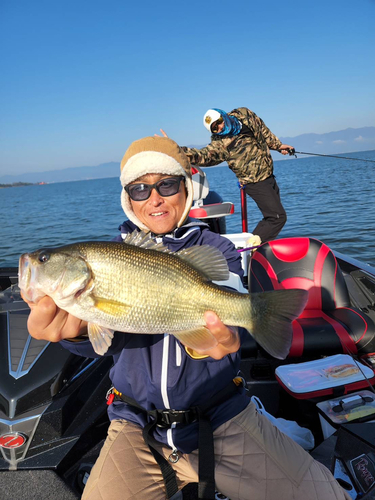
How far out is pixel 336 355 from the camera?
356 centimetres

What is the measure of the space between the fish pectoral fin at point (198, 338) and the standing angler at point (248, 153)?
413 centimetres

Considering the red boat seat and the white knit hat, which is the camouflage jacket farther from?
the red boat seat

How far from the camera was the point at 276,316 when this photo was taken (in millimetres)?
1870

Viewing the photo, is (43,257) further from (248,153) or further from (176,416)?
(248,153)

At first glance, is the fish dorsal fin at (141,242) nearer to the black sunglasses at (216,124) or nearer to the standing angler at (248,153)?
the standing angler at (248,153)

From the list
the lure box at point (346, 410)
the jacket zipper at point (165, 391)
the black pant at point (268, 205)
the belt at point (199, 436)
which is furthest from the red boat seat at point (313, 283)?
the black pant at point (268, 205)

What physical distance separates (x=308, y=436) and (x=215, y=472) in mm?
1253

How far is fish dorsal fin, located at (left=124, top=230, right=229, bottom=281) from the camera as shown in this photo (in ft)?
6.82

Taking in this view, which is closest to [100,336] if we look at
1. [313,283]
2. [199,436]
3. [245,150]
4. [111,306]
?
[111,306]

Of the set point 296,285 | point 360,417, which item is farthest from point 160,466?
point 296,285

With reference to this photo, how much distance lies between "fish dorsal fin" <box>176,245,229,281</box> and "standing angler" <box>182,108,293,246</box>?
3935 millimetres

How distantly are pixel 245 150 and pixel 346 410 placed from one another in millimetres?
5064

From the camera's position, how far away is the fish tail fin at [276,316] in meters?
1.83

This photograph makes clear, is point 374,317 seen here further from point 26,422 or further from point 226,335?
point 26,422
